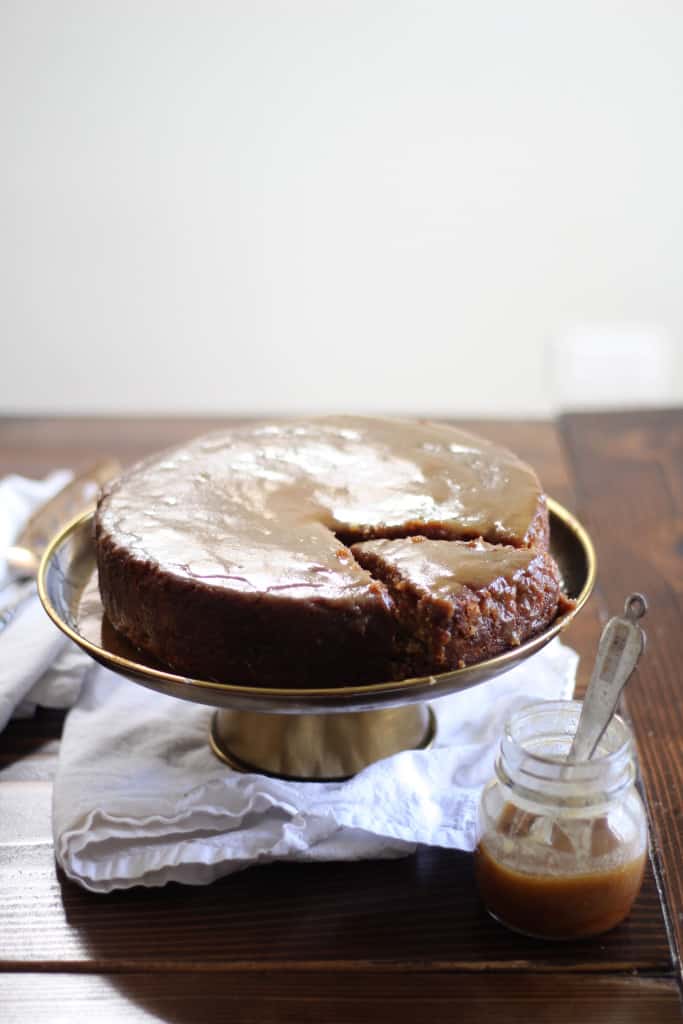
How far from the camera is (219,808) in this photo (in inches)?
40.0

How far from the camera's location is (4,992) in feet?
2.84

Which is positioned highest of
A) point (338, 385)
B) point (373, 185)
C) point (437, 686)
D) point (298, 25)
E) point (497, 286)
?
point (298, 25)

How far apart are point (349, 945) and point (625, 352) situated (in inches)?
84.9

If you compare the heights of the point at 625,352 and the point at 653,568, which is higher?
the point at 653,568

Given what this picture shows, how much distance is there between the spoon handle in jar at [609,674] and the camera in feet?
2.91

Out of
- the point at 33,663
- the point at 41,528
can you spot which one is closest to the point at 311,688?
the point at 33,663

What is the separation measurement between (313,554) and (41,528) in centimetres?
60

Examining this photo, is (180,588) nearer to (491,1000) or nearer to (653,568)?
(491,1000)

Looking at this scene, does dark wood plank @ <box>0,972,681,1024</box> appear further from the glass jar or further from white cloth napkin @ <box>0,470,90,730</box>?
white cloth napkin @ <box>0,470,90,730</box>

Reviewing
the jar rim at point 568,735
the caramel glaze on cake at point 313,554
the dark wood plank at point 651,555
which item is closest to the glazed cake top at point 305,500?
the caramel glaze on cake at point 313,554

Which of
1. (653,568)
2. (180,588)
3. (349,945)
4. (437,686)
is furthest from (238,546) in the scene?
(653,568)

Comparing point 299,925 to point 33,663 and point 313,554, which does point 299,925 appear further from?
point 33,663

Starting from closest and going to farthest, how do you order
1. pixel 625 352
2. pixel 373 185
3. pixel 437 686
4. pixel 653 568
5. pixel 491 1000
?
1. pixel 491 1000
2. pixel 437 686
3. pixel 653 568
4. pixel 625 352
5. pixel 373 185

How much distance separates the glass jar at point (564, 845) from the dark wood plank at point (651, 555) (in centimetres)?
7
